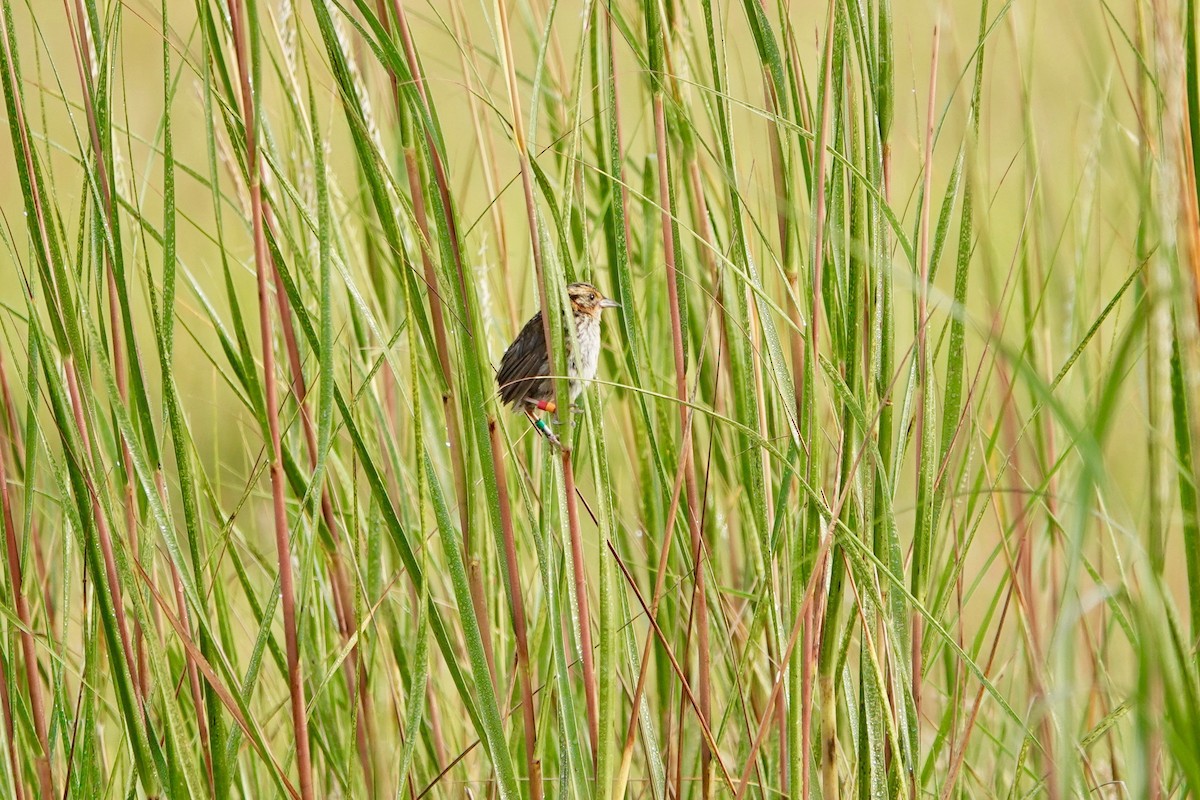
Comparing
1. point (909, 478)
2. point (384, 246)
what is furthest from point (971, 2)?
point (384, 246)

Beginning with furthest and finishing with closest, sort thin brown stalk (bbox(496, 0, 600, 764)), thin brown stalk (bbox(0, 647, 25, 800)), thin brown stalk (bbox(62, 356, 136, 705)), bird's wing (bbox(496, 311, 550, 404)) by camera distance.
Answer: bird's wing (bbox(496, 311, 550, 404)) → thin brown stalk (bbox(0, 647, 25, 800)) → thin brown stalk (bbox(62, 356, 136, 705)) → thin brown stalk (bbox(496, 0, 600, 764))

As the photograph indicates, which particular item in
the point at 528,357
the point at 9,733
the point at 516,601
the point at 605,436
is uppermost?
the point at 528,357

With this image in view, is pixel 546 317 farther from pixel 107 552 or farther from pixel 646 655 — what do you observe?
pixel 107 552

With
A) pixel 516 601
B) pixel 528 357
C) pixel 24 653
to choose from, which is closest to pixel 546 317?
pixel 516 601

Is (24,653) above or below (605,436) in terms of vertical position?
below

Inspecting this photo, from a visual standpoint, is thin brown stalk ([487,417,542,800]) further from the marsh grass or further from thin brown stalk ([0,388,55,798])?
thin brown stalk ([0,388,55,798])

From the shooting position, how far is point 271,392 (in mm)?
853

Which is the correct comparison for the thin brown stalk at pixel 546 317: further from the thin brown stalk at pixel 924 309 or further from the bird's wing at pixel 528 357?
the bird's wing at pixel 528 357

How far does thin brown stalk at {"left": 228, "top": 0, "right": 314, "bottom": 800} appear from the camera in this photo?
2.80 feet

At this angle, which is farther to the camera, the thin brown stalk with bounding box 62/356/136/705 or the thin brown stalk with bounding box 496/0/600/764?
the thin brown stalk with bounding box 62/356/136/705

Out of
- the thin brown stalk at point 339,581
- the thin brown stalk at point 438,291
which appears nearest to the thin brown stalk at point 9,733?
the thin brown stalk at point 339,581

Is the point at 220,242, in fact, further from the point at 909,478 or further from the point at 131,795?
the point at 909,478

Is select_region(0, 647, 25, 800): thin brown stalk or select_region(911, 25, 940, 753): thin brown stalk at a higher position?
select_region(911, 25, 940, 753): thin brown stalk

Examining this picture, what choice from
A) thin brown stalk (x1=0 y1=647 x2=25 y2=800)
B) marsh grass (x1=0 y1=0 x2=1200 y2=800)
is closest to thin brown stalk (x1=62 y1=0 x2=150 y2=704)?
marsh grass (x1=0 y1=0 x2=1200 y2=800)
